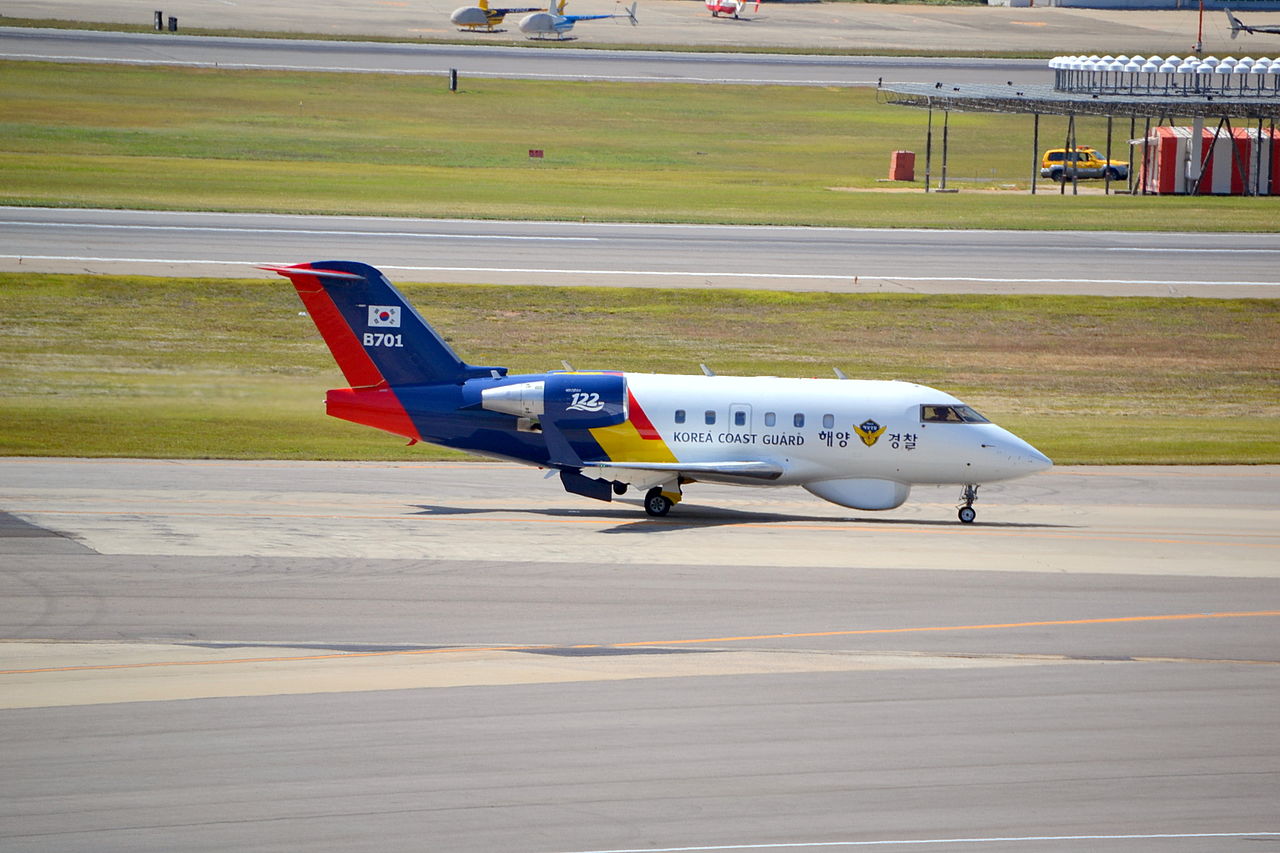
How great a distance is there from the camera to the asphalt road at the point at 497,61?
11188 cm

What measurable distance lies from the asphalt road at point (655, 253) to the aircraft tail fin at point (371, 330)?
75.5ft

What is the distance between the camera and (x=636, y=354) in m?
50.3

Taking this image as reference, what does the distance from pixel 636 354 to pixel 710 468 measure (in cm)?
1855

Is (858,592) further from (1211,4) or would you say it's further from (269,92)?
(1211,4)

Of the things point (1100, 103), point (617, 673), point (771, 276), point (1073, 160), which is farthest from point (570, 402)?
point (1073, 160)

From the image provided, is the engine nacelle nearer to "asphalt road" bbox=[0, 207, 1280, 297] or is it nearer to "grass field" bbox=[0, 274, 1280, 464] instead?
"grass field" bbox=[0, 274, 1280, 464]

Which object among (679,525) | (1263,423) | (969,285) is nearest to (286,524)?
(679,525)

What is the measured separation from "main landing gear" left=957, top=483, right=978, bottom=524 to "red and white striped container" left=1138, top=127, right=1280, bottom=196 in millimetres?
60973

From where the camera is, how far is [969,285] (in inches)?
2315

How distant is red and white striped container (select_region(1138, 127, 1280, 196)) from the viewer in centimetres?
8725

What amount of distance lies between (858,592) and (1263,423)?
2435 centimetres

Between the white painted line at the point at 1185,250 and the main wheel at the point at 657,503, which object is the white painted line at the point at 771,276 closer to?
the white painted line at the point at 1185,250

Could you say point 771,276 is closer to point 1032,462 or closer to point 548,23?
point 1032,462

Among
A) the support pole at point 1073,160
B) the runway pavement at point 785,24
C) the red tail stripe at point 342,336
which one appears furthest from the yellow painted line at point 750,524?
the runway pavement at point 785,24
